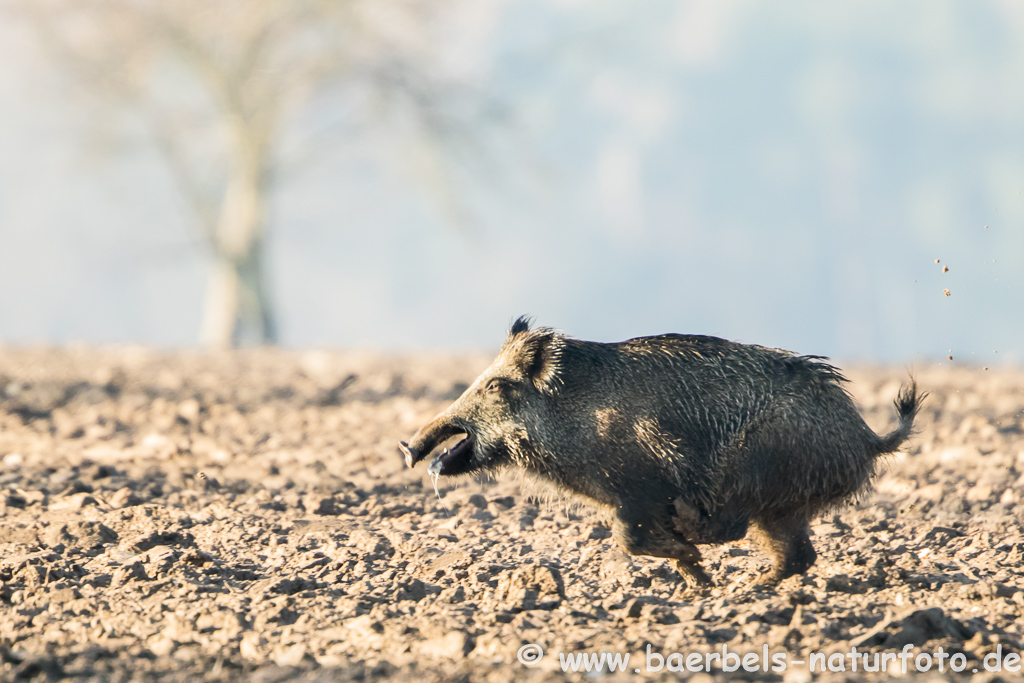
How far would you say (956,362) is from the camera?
1483 cm

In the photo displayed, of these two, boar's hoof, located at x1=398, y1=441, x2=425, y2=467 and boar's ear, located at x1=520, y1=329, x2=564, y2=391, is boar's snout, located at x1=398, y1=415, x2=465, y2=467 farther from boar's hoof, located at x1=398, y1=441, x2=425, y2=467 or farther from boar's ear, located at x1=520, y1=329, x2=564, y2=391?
boar's ear, located at x1=520, y1=329, x2=564, y2=391

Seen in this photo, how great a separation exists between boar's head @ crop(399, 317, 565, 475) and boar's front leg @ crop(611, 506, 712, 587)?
0.60 meters

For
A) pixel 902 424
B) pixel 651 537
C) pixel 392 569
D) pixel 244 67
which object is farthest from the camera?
pixel 244 67

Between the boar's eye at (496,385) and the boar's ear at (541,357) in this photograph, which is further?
the boar's eye at (496,385)

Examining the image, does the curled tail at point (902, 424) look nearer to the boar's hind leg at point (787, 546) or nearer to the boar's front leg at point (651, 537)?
the boar's hind leg at point (787, 546)

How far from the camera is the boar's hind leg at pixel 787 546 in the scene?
4473mm

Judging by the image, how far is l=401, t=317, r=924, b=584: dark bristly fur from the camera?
172 inches

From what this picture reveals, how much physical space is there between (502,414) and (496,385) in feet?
0.48

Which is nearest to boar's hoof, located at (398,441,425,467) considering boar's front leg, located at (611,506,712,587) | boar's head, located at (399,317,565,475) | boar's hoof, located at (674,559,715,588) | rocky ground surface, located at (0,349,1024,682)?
boar's head, located at (399,317,565,475)
